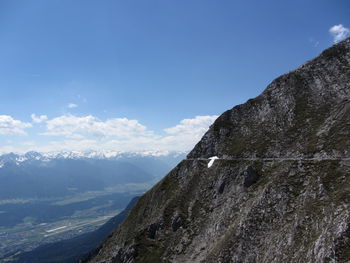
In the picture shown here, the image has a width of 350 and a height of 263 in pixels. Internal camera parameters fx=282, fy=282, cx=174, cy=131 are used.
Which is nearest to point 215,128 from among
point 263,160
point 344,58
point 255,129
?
point 255,129

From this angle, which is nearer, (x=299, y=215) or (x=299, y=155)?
(x=299, y=215)

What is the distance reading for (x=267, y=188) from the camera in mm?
64125

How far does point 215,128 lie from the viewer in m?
114

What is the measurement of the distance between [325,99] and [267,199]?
45.8 metres

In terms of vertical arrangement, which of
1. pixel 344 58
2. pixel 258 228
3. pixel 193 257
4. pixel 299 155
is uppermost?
pixel 344 58

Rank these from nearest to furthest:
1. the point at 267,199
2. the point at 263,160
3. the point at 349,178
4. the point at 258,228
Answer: the point at 349,178, the point at 258,228, the point at 267,199, the point at 263,160

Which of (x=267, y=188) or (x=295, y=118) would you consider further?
(x=295, y=118)

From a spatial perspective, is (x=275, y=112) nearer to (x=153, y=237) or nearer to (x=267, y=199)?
(x=267, y=199)

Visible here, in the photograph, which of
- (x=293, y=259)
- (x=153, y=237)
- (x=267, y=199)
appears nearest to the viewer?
(x=293, y=259)

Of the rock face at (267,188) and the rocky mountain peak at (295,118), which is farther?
the rocky mountain peak at (295,118)

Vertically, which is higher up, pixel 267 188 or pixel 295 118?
pixel 295 118

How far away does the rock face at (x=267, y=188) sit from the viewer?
4900 cm

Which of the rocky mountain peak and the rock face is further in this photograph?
the rocky mountain peak

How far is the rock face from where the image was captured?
4900 centimetres
